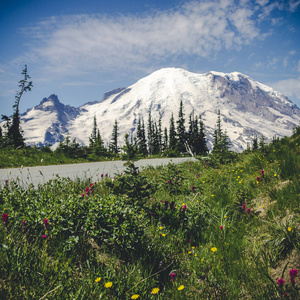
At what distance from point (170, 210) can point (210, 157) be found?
7.90 metres

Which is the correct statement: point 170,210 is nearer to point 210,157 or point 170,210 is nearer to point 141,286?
point 141,286

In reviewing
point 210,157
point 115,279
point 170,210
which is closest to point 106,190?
point 170,210

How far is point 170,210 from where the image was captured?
4.33 m

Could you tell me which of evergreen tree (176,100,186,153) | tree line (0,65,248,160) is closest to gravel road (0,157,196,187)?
tree line (0,65,248,160)

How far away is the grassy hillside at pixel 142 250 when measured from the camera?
2.31 m

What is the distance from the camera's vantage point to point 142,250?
312cm

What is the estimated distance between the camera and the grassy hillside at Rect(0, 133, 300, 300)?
2.31 meters

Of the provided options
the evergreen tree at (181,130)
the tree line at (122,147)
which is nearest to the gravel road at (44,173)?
the tree line at (122,147)

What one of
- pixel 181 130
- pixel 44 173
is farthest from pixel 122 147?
pixel 181 130

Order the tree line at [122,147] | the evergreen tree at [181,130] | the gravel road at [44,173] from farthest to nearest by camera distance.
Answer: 1. the evergreen tree at [181,130]
2. the gravel road at [44,173]
3. the tree line at [122,147]

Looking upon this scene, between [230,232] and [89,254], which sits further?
[230,232]

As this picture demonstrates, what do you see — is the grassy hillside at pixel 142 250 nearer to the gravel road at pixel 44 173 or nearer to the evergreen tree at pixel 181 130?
the gravel road at pixel 44 173

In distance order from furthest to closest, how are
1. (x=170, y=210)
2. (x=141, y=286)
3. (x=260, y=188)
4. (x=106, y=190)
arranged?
(x=106, y=190) → (x=260, y=188) → (x=170, y=210) → (x=141, y=286)

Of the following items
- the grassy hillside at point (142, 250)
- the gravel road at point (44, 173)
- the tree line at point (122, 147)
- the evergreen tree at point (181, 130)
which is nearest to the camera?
the grassy hillside at point (142, 250)
